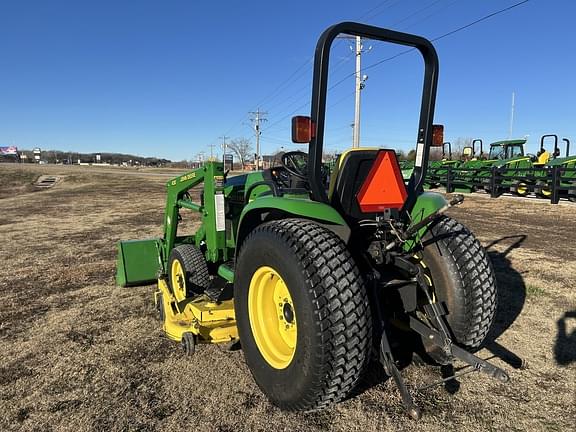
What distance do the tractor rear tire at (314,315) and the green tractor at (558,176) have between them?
13.5 metres

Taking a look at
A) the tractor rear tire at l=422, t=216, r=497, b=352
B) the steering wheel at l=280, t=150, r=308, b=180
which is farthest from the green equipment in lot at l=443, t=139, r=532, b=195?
the tractor rear tire at l=422, t=216, r=497, b=352

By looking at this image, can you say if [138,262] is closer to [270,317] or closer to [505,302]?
[270,317]

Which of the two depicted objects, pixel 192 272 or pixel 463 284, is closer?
pixel 463 284

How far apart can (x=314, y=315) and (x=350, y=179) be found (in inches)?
35.9

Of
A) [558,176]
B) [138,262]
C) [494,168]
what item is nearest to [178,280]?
[138,262]

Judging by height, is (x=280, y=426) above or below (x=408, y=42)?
below

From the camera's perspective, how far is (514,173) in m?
16.0

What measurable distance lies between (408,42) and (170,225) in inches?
117

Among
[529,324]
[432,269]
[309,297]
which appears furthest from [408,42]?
[529,324]

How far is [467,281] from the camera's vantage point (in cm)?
259

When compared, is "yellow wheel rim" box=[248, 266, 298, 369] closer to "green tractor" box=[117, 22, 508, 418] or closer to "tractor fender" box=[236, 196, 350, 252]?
"green tractor" box=[117, 22, 508, 418]

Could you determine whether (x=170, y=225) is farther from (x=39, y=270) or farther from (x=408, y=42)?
(x=408, y=42)

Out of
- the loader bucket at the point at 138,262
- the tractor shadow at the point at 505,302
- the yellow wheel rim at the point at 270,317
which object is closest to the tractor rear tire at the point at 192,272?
the loader bucket at the point at 138,262

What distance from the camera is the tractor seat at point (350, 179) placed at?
2.59 m
